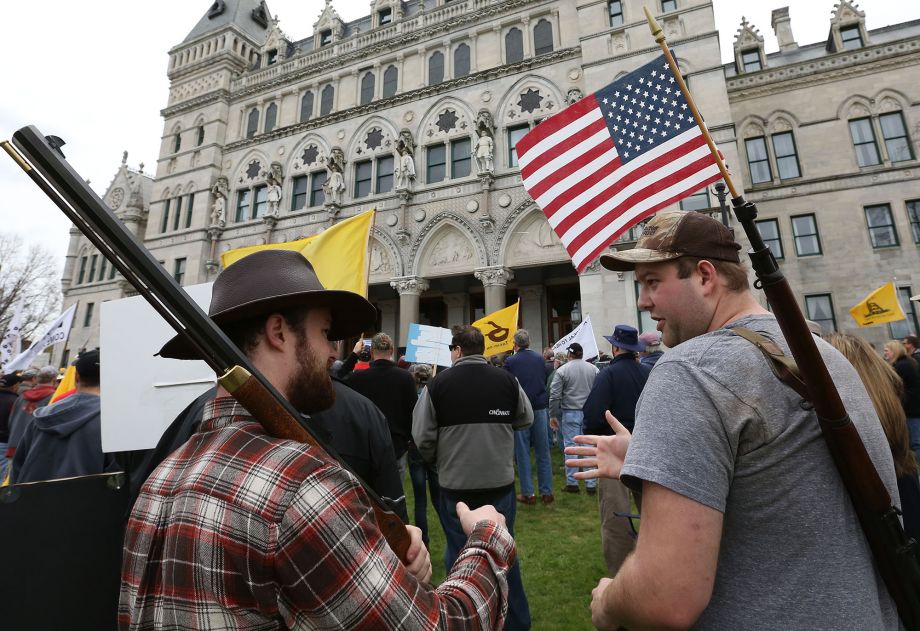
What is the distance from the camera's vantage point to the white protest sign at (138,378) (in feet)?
10.2

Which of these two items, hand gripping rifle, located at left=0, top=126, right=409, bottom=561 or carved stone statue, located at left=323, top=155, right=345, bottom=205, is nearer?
hand gripping rifle, located at left=0, top=126, right=409, bottom=561

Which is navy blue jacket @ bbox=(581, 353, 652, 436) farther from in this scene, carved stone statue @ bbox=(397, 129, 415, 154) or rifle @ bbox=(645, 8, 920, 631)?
carved stone statue @ bbox=(397, 129, 415, 154)

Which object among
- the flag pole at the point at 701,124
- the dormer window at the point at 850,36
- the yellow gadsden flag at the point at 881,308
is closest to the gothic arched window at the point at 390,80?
the dormer window at the point at 850,36

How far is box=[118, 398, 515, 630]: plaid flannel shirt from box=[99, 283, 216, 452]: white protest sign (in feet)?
7.14

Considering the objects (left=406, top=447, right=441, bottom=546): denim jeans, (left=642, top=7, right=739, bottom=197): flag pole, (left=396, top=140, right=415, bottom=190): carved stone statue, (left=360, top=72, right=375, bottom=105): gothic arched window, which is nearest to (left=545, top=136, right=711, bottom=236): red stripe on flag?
(left=642, top=7, right=739, bottom=197): flag pole

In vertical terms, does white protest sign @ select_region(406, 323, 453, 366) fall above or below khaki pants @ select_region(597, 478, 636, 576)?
above

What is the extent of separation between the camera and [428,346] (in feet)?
35.8

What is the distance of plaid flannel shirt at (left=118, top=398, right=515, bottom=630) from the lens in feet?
3.63

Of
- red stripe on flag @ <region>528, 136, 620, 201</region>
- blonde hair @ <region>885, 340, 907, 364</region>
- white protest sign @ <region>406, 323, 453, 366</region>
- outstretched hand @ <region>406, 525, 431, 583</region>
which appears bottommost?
outstretched hand @ <region>406, 525, 431, 583</region>

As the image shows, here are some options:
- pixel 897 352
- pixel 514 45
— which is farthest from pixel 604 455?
pixel 514 45

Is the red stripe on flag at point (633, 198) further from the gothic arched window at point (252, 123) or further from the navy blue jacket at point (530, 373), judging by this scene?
the gothic arched window at point (252, 123)

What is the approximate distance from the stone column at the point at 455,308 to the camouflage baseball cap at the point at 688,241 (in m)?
21.1

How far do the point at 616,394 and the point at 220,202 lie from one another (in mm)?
27215

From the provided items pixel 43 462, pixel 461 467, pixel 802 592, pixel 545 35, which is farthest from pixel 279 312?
pixel 545 35
